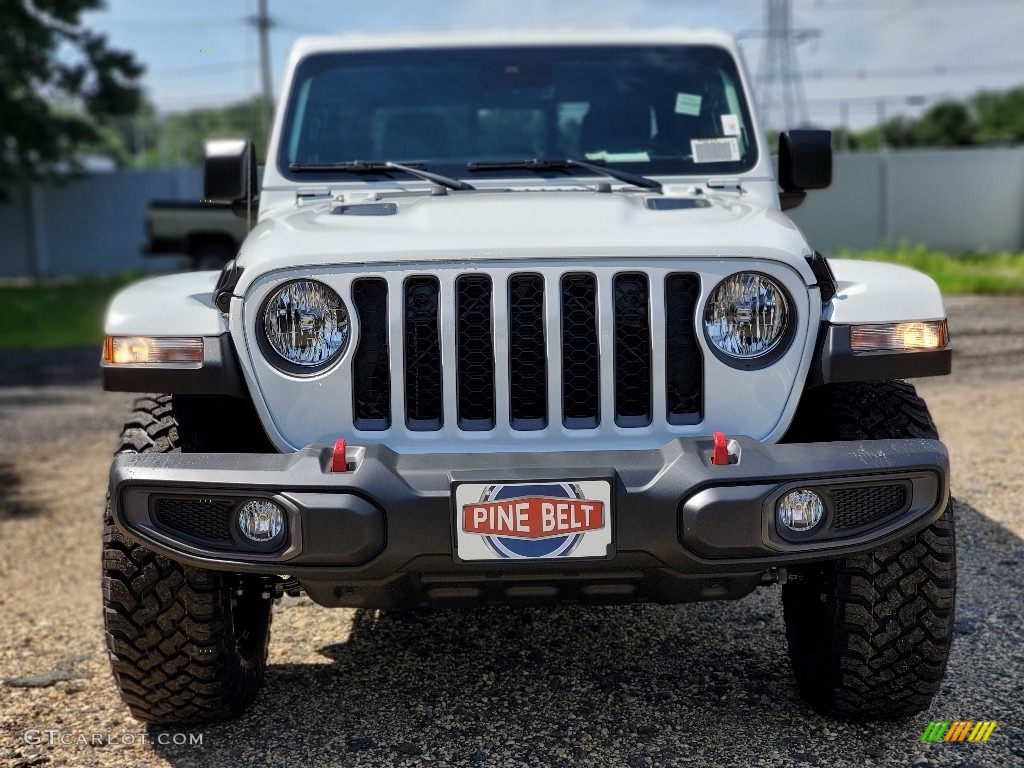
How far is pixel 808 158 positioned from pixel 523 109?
40.2 inches

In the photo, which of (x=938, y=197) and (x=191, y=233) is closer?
(x=191, y=233)

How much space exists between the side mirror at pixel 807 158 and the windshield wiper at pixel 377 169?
1128 mm

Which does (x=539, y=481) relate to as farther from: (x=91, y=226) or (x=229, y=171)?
(x=91, y=226)

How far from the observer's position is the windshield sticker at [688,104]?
3998 millimetres

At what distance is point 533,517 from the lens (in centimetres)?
253

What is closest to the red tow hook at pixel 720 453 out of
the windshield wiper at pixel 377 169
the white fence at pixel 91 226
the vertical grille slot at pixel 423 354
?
the vertical grille slot at pixel 423 354

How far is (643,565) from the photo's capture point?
2574 mm

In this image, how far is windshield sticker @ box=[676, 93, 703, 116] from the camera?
4.00 metres

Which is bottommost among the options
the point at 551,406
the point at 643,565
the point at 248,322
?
the point at 643,565

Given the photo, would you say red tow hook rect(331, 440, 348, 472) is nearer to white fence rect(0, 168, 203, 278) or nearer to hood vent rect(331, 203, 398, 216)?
hood vent rect(331, 203, 398, 216)

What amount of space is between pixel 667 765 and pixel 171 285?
1.85 meters

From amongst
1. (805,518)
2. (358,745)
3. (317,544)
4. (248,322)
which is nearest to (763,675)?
(805,518)

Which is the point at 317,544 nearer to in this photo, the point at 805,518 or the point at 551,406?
the point at 551,406

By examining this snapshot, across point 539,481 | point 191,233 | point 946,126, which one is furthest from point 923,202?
point 946,126
